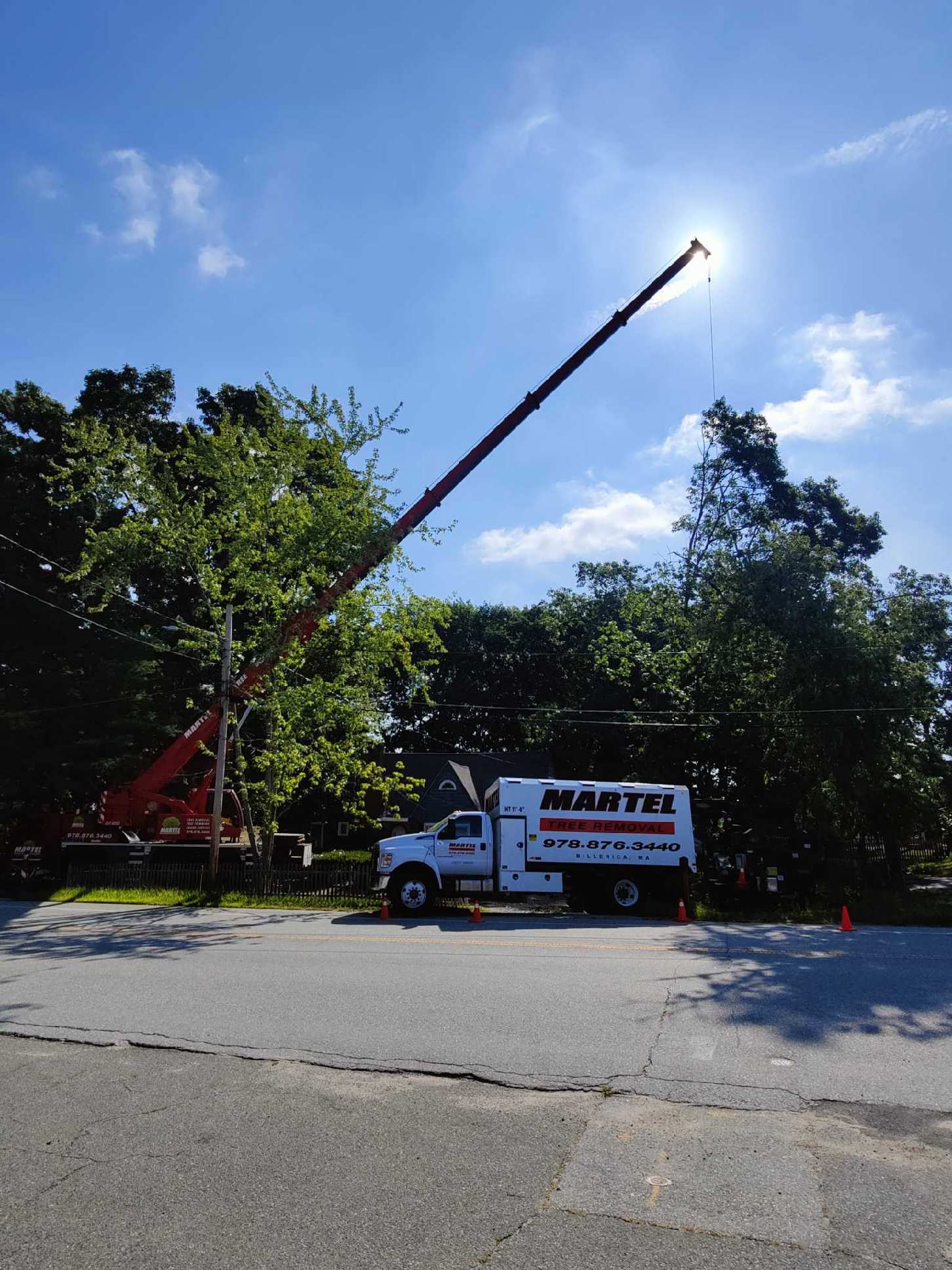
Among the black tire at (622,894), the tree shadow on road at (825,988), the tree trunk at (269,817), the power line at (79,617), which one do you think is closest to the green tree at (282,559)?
the tree trunk at (269,817)

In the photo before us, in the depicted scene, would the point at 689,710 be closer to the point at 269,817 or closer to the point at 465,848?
the point at 465,848

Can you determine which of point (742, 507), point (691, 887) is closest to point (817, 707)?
point (691, 887)

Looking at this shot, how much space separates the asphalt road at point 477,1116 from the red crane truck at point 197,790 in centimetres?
1381

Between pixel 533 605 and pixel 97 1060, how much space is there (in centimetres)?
5090

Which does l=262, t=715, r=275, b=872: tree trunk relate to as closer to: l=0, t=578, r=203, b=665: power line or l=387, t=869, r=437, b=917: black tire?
l=0, t=578, r=203, b=665: power line

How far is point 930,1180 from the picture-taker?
4422 millimetres

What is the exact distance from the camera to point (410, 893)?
19484 millimetres

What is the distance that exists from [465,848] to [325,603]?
816 centimetres

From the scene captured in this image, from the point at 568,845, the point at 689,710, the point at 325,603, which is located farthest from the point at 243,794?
the point at 689,710

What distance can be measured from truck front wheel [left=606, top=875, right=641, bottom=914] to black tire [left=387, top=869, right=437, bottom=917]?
4405 mm

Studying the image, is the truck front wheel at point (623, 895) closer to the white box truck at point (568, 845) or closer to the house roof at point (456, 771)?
the white box truck at point (568, 845)

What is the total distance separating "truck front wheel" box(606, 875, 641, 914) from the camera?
20.6m

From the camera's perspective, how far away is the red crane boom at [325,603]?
2391 cm

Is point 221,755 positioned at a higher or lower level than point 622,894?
higher
